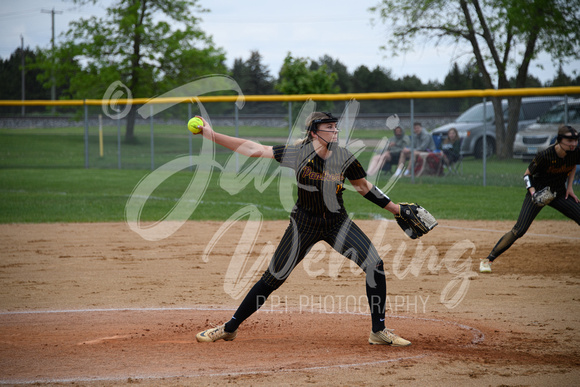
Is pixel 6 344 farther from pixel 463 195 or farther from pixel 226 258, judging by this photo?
pixel 463 195

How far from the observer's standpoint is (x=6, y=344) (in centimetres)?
533

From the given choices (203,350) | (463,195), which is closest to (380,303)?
(203,350)

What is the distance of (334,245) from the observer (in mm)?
5219

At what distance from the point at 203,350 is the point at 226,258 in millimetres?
4457

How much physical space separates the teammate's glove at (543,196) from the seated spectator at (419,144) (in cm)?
1088

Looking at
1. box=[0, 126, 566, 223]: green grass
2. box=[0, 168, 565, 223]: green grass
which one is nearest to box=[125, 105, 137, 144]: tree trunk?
box=[0, 126, 566, 223]: green grass

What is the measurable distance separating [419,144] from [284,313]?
13.3 m

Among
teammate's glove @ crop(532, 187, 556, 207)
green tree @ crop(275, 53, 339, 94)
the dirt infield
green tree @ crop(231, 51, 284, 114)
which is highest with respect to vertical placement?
green tree @ crop(231, 51, 284, 114)

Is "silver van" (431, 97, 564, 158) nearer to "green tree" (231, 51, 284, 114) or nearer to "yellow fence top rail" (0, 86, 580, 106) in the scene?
"yellow fence top rail" (0, 86, 580, 106)

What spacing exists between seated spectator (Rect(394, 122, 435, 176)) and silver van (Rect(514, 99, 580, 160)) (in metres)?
2.61

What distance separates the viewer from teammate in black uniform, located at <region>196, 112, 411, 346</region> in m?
5.07

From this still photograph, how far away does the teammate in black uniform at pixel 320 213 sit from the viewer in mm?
5070

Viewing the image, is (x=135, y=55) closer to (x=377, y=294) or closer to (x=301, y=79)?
(x=301, y=79)

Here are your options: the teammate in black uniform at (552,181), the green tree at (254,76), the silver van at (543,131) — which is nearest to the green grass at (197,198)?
the silver van at (543,131)
